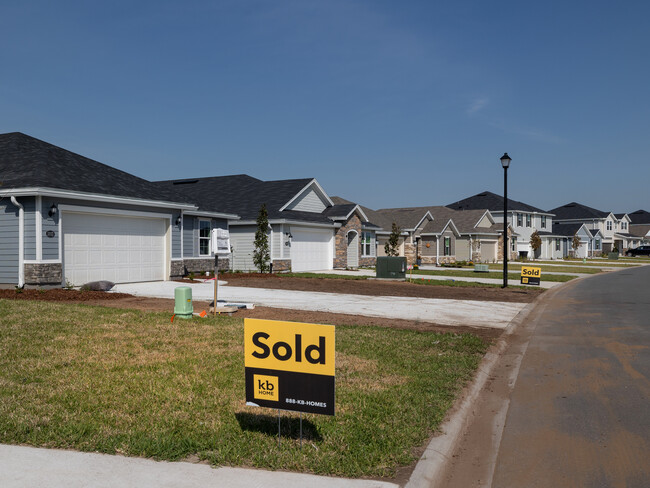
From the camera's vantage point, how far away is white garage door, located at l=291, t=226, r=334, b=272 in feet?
102

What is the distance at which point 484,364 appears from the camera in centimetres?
812

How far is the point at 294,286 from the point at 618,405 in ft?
51.2

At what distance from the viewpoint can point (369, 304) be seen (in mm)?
15391

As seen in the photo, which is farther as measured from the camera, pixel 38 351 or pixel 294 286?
pixel 294 286

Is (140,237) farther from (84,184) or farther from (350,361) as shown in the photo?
(350,361)

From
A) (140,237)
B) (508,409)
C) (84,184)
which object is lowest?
(508,409)

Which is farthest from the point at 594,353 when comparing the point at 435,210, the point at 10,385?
the point at 435,210

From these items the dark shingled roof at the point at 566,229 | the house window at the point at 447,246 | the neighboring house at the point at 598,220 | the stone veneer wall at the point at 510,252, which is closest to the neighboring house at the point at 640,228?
the neighboring house at the point at 598,220

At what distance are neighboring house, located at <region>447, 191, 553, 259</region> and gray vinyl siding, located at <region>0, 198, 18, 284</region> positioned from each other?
A: 46.7m

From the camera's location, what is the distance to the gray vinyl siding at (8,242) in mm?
16500

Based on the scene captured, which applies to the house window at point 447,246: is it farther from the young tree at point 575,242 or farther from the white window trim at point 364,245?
the young tree at point 575,242

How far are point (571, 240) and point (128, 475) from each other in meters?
76.1

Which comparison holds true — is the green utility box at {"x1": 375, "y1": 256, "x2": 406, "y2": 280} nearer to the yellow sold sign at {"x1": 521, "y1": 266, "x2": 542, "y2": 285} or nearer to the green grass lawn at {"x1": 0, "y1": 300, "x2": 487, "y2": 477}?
the yellow sold sign at {"x1": 521, "y1": 266, "x2": 542, "y2": 285}

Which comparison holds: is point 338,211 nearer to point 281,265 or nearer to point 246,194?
point 246,194
